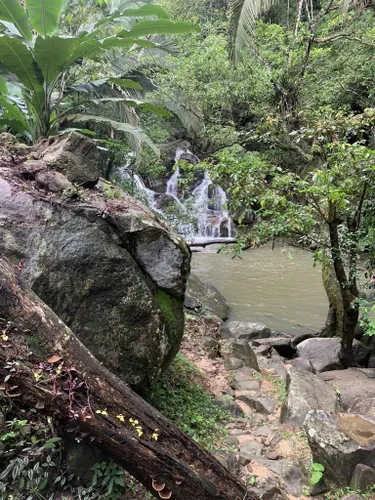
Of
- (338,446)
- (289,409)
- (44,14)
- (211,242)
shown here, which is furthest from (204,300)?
(44,14)

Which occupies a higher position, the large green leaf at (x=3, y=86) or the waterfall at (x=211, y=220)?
the large green leaf at (x=3, y=86)

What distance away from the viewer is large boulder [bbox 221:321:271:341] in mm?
6971

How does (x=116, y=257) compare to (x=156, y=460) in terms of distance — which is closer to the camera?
(x=156, y=460)

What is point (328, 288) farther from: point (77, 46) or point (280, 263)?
point (280, 263)

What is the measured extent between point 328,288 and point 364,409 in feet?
10.2

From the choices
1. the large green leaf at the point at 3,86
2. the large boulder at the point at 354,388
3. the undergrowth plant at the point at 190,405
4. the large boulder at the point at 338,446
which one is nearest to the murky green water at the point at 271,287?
the large boulder at the point at 354,388

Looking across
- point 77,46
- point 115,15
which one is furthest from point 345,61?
point 77,46

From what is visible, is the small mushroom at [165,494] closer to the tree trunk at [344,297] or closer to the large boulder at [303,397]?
the large boulder at [303,397]

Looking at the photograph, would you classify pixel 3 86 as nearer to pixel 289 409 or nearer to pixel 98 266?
pixel 98 266

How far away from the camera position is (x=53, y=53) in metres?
3.83

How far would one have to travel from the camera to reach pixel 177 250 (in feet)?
11.3

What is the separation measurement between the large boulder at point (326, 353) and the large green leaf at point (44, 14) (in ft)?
18.9

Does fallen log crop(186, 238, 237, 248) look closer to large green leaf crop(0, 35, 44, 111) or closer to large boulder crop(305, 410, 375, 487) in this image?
large boulder crop(305, 410, 375, 487)

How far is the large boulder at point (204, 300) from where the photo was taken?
24.2 ft
